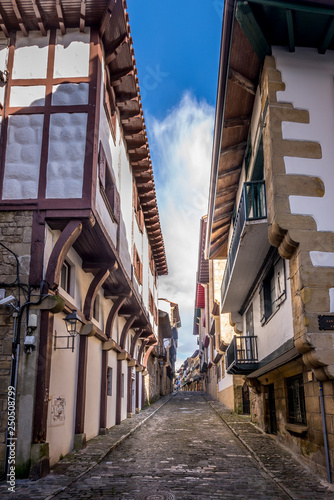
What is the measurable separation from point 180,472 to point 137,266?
32.9 feet

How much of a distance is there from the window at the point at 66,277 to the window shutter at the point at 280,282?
183 inches

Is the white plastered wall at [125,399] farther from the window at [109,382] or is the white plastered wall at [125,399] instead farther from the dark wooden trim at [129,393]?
the window at [109,382]

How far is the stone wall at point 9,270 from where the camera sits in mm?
7836

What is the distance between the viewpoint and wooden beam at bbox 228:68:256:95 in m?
9.71

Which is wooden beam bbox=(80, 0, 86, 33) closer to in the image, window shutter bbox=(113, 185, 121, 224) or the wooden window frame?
window shutter bbox=(113, 185, 121, 224)

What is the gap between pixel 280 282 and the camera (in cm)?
995

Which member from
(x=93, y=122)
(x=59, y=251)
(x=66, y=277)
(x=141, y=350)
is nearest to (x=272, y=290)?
(x=66, y=277)

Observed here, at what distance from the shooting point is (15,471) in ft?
24.8

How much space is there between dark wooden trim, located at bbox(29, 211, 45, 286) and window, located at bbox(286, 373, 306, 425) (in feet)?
→ 17.8

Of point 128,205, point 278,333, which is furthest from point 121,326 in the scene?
point 278,333

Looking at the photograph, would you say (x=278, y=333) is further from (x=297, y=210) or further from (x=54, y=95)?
(x=54, y=95)

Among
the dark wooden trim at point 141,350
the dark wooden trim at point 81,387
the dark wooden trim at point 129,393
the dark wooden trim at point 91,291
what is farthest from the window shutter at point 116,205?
the dark wooden trim at point 141,350

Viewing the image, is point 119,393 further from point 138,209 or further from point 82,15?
point 82,15

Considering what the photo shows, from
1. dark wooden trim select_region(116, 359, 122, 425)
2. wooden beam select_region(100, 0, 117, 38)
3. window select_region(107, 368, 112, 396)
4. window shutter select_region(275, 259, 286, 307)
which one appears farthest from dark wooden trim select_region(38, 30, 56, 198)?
dark wooden trim select_region(116, 359, 122, 425)
